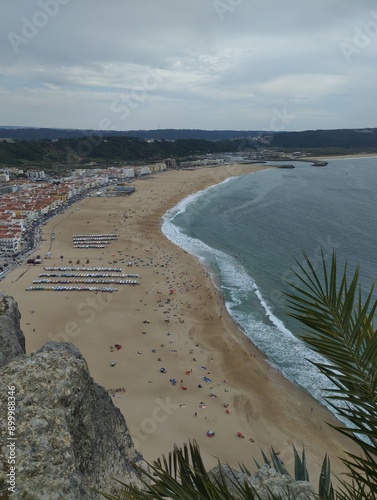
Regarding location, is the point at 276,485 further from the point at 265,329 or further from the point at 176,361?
the point at 265,329

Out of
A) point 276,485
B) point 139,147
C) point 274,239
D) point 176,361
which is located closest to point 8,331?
point 276,485

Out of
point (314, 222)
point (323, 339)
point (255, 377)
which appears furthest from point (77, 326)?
point (314, 222)

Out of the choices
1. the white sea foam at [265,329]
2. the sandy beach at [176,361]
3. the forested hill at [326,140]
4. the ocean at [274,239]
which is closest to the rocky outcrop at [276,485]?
the ocean at [274,239]

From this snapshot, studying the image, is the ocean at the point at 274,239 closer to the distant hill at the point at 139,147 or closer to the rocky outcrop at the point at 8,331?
the rocky outcrop at the point at 8,331

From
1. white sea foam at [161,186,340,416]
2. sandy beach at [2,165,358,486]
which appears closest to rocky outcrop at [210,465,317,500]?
sandy beach at [2,165,358,486]

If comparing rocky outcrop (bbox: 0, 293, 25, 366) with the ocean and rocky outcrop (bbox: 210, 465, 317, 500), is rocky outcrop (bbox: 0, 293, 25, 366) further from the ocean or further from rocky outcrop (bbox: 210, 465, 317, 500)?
the ocean

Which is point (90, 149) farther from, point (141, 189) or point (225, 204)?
point (225, 204)

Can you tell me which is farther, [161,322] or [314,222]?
[314,222]
